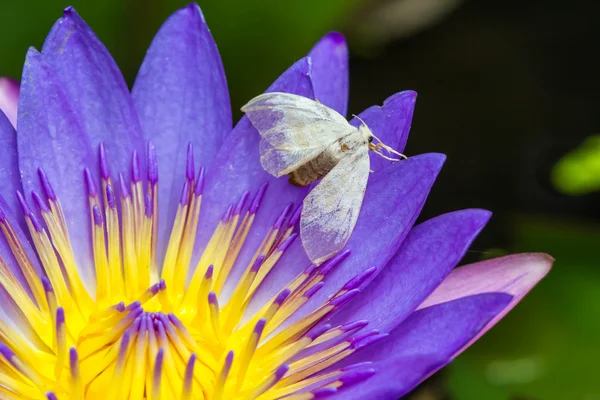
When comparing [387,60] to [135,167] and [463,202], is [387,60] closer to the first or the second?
[463,202]

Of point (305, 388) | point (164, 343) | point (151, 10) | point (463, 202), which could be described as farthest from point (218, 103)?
point (463, 202)

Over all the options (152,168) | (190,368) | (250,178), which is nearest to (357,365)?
(190,368)

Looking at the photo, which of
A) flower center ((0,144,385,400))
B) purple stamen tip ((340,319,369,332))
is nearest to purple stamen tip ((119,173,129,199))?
flower center ((0,144,385,400))

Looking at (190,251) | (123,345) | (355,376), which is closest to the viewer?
(355,376)

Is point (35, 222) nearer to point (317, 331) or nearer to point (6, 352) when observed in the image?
point (6, 352)

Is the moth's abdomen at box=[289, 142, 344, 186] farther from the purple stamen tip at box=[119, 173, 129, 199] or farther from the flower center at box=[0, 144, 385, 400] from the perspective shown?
the purple stamen tip at box=[119, 173, 129, 199]
